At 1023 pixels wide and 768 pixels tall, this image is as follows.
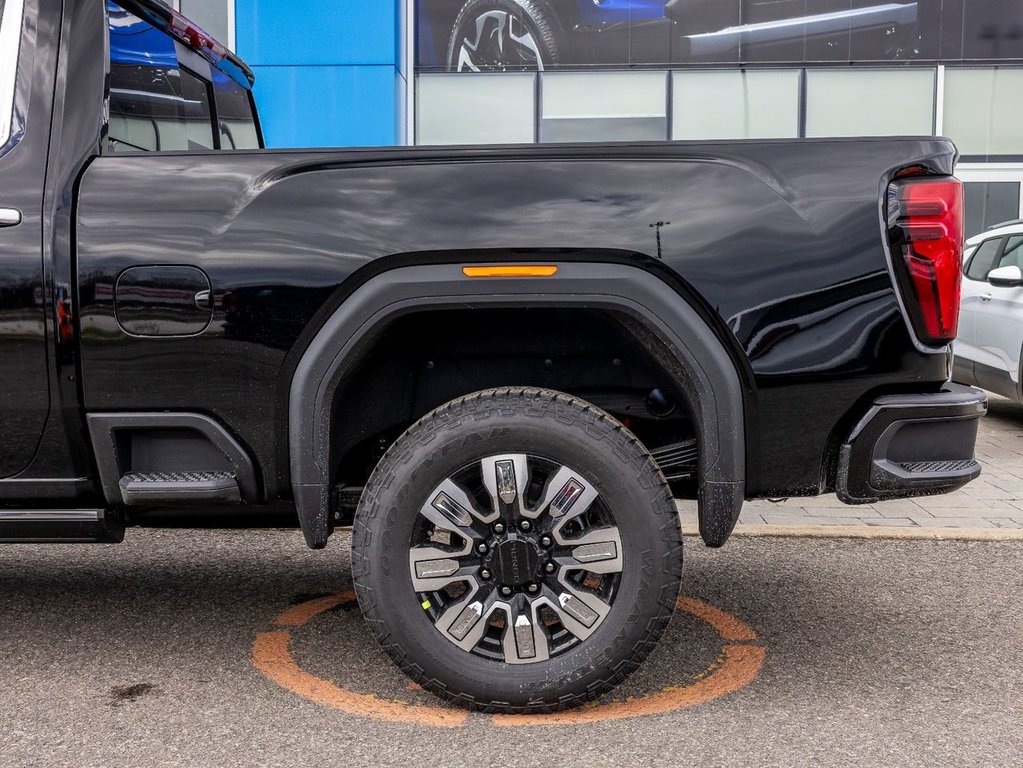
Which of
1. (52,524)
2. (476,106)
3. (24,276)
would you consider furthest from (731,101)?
(52,524)

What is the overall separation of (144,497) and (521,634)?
41.5 inches

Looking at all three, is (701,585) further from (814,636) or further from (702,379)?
(702,379)

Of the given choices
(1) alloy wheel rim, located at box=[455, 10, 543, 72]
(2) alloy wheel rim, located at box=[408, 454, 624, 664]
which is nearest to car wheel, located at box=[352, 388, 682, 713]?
(2) alloy wheel rim, located at box=[408, 454, 624, 664]

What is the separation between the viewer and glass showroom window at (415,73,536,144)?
14711mm

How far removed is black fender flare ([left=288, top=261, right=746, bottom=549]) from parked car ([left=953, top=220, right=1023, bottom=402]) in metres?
6.11

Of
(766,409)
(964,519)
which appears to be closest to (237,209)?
(766,409)

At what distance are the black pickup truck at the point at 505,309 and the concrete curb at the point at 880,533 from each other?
2.19m

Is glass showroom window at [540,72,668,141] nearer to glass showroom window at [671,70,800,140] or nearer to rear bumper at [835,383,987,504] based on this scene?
glass showroom window at [671,70,800,140]

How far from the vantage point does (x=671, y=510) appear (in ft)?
9.01

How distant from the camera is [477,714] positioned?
113 inches

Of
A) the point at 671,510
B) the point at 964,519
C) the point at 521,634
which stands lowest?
the point at 964,519

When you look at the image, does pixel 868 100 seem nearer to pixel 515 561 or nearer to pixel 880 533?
pixel 880 533

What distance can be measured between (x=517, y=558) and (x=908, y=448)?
3.50 ft

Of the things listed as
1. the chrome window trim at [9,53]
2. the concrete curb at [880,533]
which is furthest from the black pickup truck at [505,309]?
the concrete curb at [880,533]
